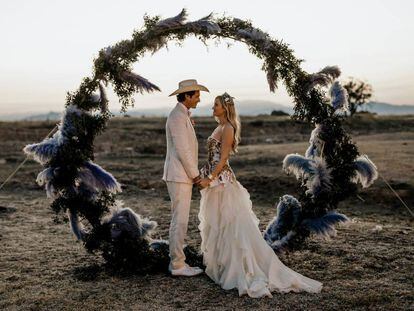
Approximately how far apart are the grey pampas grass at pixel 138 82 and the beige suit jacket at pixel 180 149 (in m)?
0.75

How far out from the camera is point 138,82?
311 inches

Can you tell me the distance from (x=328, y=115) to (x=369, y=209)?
642 centimetres

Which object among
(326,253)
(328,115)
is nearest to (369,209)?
(326,253)

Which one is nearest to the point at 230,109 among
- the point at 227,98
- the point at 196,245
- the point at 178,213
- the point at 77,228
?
the point at 227,98

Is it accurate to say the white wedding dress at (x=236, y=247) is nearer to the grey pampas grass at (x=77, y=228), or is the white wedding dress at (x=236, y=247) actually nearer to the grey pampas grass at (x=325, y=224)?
the grey pampas grass at (x=325, y=224)

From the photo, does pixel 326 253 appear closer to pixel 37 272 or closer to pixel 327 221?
pixel 327 221

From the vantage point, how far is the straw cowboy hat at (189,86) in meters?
7.29

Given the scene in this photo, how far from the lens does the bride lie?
6.85 meters

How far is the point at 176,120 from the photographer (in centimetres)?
721

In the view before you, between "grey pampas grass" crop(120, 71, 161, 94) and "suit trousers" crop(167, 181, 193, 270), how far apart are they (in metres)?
1.53

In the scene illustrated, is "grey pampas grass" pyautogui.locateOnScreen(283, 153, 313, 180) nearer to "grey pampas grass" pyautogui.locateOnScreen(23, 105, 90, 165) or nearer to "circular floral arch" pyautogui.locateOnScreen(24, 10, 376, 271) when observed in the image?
"circular floral arch" pyautogui.locateOnScreen(24, 10, 376, 271)

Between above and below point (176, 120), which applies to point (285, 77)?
above

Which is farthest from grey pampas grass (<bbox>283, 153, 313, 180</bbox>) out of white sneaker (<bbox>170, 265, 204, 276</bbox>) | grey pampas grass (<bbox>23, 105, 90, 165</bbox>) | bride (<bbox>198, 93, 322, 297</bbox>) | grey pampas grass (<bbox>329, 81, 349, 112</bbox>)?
grey pampas grass (<bbox>23, 105, 90, 165</bbox>)

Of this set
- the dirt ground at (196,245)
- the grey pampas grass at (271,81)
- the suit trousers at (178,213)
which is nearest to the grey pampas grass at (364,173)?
the dirt ground at (196,245)
